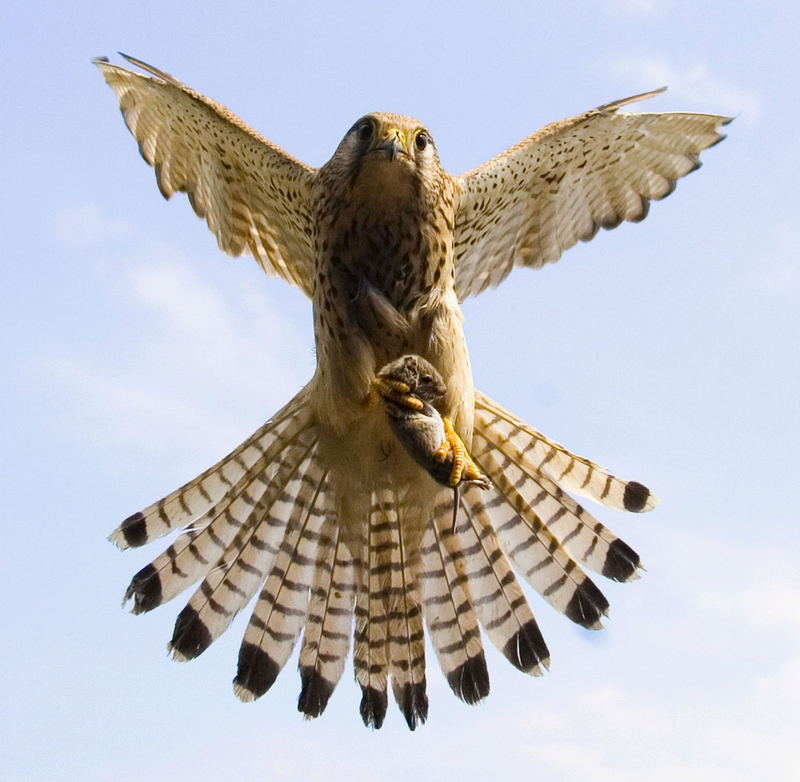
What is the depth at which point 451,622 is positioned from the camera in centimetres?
452

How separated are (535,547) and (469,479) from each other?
1.09 meters

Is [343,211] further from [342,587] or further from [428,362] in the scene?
[342,587]

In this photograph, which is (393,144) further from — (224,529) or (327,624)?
(327,624)

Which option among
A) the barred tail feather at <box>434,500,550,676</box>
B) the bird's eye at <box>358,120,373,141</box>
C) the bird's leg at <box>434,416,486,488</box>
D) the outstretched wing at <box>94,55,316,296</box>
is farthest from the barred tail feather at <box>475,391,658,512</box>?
the bird's eye at <box>358,120,373,141</box>

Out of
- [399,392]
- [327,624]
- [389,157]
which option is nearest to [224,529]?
[327,624]

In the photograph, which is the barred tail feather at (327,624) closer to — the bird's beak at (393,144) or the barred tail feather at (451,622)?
the barred tail feather at (451,622)

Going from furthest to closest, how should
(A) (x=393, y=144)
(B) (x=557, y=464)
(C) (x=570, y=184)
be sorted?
(C) (x=570, y=184)
(B) (x=557, y=464)
(A) (x=393, y=144)

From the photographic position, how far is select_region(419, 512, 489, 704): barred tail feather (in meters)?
4.37

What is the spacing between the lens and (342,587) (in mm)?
4547

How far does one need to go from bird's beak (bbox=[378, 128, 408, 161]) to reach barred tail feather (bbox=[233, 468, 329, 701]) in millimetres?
1532

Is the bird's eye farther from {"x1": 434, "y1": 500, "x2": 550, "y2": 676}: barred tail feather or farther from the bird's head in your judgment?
{"x1": 434, "y1": 500, "x2": 550, "y2": 676}: barred tail feather

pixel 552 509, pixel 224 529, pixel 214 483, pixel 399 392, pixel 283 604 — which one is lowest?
pixel 283 604

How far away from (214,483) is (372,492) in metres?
0.76

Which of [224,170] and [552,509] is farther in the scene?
[224,170]
